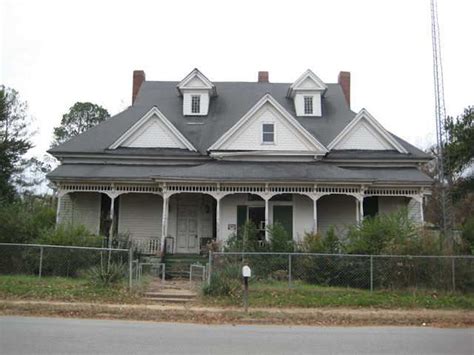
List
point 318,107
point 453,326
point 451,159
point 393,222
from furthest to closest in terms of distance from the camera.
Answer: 1. point 451,159
2. point 318,107
3. point 393,222
4. point 453,326

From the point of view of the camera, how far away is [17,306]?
12180 mm

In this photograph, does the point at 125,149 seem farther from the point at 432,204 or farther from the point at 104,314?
the point at 432,204

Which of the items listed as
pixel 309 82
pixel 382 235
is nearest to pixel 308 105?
pixel 309 82

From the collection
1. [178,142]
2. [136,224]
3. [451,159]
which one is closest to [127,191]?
[136,224]

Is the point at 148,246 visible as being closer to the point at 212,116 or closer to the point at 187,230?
the point at 187,230

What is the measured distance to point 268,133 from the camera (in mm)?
23547

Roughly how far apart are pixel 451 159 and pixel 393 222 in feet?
90.1

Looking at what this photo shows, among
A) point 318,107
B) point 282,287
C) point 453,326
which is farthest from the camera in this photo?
point 318,107

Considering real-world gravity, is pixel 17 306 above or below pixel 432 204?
below

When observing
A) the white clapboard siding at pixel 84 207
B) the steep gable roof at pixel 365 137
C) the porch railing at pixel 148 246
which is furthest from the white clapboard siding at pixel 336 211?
the white clapboard siding at pixel 84 207

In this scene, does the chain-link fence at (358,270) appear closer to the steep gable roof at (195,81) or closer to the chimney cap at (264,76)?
the steep gable roof at (195,81)

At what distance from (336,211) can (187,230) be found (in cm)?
718

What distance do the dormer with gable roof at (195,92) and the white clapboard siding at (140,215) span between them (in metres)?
5.98

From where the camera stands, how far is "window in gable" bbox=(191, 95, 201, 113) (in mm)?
26406
